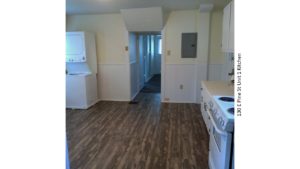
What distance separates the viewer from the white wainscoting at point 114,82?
4812 millimetres

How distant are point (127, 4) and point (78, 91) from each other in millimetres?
2137

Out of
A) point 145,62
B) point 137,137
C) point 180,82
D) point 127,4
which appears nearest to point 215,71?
point 180,82

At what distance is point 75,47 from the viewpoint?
4238 millimetres

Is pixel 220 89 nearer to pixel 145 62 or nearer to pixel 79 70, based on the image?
pixel 79 70

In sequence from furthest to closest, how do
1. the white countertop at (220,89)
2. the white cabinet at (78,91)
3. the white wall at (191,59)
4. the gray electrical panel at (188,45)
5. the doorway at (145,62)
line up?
the doorway at (145,62) < the gray electrical panel at (188,45) < the white wall at (191,59) < the white cabinet at (78,91) < the white countertop at (220,89)

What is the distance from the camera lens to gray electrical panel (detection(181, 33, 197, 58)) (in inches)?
173

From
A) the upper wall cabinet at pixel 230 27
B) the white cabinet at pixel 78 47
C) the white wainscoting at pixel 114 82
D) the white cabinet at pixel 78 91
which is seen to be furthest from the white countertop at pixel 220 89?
the white cabinet at pixel 78 47

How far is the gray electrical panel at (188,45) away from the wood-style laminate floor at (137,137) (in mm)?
1240

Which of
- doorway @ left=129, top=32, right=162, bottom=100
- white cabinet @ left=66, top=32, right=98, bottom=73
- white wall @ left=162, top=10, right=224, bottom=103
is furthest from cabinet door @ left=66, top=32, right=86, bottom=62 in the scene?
white wall @ left=162, top=10, right=224, bottom=103

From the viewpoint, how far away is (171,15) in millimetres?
4320

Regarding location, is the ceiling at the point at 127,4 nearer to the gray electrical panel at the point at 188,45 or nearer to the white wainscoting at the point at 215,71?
the gray electrical panel at the point at 188,45

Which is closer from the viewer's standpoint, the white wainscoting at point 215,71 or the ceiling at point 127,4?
the ceiling at point 127,4

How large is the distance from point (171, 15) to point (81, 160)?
349cm
